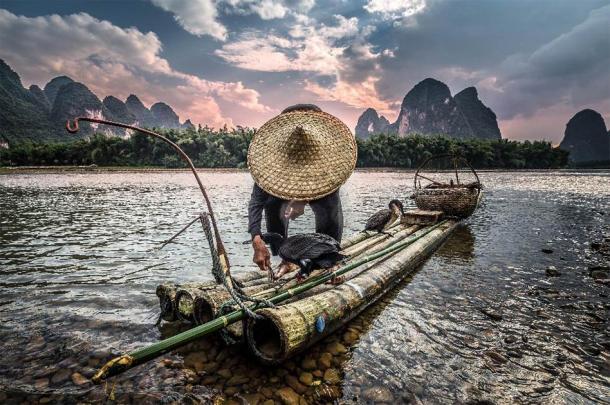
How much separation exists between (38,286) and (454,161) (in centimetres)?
1147

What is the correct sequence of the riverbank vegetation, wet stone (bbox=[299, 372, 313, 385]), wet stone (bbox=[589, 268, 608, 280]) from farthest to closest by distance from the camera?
the riverbank vegetation → wet stone (bbox=[589, 268, 608, 280]) → wet stone (bbox=[299, 372, 313, 385])

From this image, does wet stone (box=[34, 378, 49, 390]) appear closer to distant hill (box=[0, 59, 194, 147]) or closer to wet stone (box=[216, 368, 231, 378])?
wet stone (box=[216, 368, 231, 378])

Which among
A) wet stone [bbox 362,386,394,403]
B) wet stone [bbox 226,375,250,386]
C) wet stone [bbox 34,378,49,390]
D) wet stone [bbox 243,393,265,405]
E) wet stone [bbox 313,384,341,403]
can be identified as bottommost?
wet stone [bbox 362,386,394,403]

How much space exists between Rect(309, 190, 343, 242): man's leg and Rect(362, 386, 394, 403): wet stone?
184 centimetres

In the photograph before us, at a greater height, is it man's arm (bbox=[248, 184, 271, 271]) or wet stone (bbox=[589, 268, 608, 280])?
man's arm (bbox=[248, 184, 271, 271])

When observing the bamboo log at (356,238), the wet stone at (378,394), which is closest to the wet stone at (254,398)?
the wet stone at (378,394)

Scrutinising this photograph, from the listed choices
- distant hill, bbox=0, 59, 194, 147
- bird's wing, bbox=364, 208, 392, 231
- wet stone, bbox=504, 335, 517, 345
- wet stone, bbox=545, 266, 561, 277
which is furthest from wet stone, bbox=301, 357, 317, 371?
distant hill, bbox=0, 59, 194, 147

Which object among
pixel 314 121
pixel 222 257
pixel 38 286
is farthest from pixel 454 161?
pixel 38 286

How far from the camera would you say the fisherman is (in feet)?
11.4

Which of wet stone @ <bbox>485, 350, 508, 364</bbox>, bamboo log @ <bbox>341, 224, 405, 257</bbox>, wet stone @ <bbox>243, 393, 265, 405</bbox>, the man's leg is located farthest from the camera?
bamboo log @ <bbox>341, 224, 405, 257</bbox>

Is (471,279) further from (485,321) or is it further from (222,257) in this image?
(222,257)

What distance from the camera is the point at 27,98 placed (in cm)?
15912

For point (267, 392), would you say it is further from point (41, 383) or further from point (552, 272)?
point (552, 272)

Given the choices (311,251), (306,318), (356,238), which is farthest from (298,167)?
(356,238)
